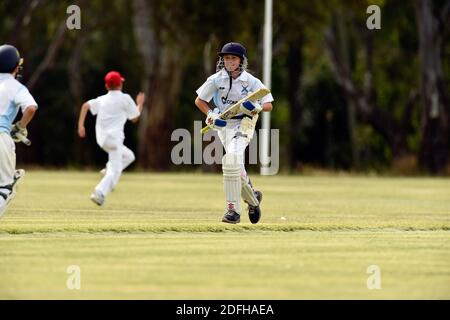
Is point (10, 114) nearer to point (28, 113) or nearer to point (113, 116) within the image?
point (28, 113)

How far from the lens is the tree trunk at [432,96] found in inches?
1841

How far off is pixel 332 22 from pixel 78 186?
24.8m

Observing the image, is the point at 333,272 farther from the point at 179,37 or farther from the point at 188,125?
the point at 188,125

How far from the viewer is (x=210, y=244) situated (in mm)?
15297

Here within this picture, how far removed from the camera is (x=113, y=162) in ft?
77.4

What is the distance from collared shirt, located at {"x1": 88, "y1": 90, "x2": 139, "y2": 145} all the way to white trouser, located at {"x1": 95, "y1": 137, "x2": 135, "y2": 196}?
122mm

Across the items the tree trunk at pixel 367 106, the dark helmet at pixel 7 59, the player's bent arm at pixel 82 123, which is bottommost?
the tree trunk at pixel 367 106

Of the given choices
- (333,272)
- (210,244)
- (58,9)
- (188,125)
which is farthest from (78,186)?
(188,125)

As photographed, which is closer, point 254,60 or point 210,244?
point 210,244

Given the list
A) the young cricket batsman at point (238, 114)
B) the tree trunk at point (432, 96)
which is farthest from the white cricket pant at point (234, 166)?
the tree trunk at point (432, 96)

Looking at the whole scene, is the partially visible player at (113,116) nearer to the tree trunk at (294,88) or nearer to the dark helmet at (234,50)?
the dark helmet at (234,50)

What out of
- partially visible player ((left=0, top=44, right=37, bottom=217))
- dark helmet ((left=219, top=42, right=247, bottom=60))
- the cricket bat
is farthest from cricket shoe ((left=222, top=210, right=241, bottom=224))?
partially visible player ((left=0, top=44, right=37, bottom=217))

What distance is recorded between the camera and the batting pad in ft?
57.6
